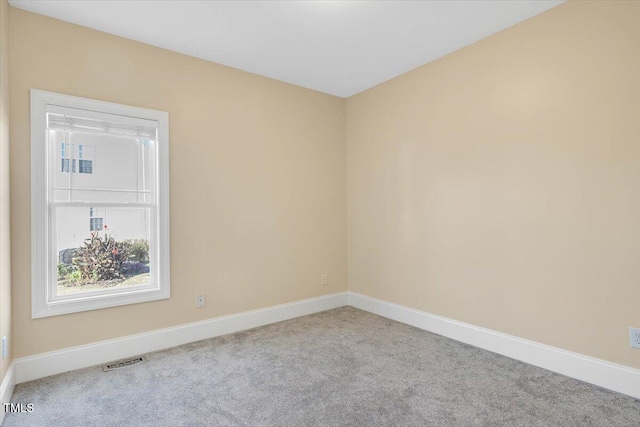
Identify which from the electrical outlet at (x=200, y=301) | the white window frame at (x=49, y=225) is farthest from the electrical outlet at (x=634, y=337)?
the white window frame at (x=49, y=225)

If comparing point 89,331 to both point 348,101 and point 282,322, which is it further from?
point 348,101

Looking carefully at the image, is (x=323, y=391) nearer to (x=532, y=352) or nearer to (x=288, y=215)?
(x=532, y=352)

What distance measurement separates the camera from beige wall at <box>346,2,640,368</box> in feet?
7.05

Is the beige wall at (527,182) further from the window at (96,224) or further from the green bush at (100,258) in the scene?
the window at (96,224)

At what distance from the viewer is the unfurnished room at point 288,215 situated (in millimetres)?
2115

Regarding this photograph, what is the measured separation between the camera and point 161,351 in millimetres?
2842

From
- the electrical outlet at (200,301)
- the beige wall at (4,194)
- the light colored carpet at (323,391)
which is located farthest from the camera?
the electrical outlet at (200,301)

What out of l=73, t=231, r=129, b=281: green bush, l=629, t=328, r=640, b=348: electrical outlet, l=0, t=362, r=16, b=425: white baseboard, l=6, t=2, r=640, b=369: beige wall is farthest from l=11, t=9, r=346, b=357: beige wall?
l=629, t=328, r=640, b=348: electrical outlet

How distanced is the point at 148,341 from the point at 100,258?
813 millimetres

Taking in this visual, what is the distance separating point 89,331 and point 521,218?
3.53 metres

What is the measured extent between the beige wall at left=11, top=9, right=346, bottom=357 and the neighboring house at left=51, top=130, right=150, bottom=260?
235 millimetres

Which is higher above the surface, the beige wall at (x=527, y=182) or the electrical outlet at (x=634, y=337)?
the beige wall at (x=527, y=182)

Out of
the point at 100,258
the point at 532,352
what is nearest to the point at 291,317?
the point at 100,258

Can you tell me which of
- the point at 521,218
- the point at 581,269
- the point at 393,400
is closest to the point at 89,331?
the point at 393,400
